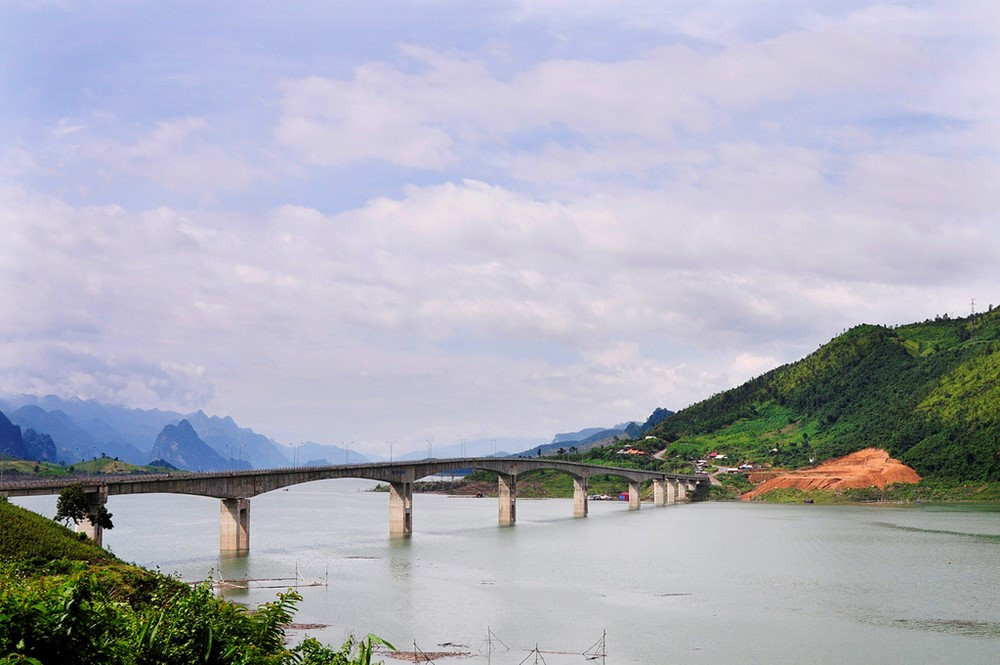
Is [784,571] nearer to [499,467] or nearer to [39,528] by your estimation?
[39,528]

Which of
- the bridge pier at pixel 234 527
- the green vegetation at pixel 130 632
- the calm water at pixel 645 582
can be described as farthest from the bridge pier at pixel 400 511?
the green vegetation at pixel 130 632

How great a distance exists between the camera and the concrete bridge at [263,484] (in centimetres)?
6494

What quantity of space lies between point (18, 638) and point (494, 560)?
6221 centimetres

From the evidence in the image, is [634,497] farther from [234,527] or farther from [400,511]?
[234,527]

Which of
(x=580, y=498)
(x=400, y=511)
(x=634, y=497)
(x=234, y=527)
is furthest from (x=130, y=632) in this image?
(x=634, y=497)

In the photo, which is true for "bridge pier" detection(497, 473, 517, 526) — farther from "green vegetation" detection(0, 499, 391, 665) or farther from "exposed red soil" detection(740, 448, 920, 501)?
"green vegetation" detection(0, 499, 391, 665)

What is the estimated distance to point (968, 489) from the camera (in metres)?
146

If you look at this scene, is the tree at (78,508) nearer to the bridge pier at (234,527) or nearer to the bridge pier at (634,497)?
the bridge pier at (234,527)

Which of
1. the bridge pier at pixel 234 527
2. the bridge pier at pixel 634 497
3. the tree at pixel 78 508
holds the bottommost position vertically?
the bridge pier at pixel 634 497

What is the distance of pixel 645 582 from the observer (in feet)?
199

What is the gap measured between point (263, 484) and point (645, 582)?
112 ft

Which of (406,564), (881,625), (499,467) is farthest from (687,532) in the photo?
(881,625)

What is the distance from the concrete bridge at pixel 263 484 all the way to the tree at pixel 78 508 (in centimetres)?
52

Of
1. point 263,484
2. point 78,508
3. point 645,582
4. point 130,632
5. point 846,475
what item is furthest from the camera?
point 846,475
